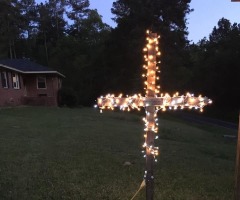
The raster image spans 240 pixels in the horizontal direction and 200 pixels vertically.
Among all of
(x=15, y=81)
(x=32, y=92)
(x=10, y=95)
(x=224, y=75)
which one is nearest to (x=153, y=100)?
(x=10, y=95)

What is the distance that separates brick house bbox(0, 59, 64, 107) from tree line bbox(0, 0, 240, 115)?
3212mm

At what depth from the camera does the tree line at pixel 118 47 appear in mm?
46969

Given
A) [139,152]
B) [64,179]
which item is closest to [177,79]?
[139,152]

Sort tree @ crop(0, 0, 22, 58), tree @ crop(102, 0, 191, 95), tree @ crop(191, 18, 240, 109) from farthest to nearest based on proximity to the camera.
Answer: tree @ crop(0, 0, 22, 58)
tree @ crop(191, 18, 240, 109)
tree @ crop(102, 0, 191, 95)

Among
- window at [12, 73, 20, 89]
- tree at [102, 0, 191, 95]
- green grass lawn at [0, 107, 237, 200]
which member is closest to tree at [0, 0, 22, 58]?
tree at [102, 0, 191, 95]

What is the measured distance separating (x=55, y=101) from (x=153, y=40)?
113 ft

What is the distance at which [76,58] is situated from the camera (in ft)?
210

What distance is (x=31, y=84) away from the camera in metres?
39.3

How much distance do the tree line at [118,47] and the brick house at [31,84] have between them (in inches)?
126

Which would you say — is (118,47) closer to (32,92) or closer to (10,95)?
(32,92)

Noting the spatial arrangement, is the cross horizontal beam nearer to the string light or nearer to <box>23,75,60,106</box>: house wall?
the string light

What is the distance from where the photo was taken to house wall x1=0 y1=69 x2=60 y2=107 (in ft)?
110

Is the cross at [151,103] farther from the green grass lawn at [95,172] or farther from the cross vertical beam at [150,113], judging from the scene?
the green grass lawn at [95,172]

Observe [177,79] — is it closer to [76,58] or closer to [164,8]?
[164,8]
